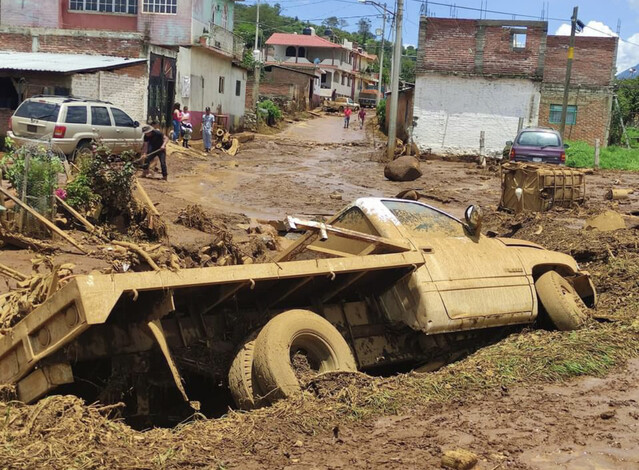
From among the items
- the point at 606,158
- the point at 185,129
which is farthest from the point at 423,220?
the point at 606,158

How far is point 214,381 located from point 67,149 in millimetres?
14593

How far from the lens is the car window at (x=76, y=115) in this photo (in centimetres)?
1916

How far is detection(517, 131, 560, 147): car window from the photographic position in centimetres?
2097

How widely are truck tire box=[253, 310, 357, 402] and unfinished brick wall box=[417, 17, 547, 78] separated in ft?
93.2

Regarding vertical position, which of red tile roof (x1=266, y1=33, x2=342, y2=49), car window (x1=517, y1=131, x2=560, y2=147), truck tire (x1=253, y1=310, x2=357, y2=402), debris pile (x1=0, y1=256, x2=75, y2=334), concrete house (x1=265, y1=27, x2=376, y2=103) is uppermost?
red tile roof (x1=266, y1=33, x2=342, y2=49)

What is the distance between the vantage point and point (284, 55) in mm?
87375

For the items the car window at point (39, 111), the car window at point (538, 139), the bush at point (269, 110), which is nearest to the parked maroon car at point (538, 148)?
the car window at point (538, 139)

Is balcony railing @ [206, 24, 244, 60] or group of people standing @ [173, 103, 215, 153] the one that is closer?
group of people standing @ [173, 103, 215, 153]

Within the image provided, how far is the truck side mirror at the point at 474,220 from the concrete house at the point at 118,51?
1839 cm

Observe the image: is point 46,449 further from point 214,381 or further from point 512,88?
point 512,88

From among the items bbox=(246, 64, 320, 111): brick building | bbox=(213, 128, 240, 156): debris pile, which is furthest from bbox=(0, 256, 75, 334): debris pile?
bbox=(246, 64, 320, 111): brick building

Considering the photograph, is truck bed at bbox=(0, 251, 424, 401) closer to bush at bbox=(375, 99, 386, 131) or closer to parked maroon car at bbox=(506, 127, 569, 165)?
parked maroon car at bbox=(506, 127, 569, 165)

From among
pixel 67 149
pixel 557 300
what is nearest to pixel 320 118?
pixel 67 149

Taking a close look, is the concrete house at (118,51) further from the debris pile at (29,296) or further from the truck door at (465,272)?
the debris pile at (29,296)
